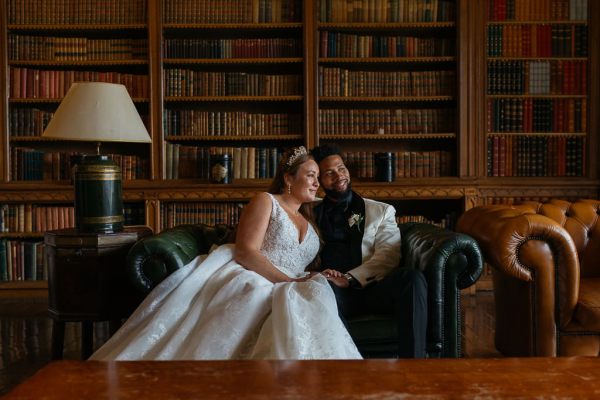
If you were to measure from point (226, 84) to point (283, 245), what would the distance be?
7.87 ft

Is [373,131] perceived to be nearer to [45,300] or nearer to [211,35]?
[211,35]

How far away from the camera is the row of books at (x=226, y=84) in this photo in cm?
492

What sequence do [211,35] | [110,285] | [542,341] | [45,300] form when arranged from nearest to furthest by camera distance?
[542,341], [110,285], [45,300], [211,35]

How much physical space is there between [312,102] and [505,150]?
1.49m

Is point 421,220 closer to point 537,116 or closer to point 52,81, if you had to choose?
point 537,116

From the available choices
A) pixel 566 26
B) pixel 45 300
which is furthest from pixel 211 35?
pixel 566 26

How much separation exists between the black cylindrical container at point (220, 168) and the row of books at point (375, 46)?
1.05m

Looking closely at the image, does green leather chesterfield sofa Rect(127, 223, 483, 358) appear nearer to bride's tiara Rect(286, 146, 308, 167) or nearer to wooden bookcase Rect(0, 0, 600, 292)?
bride's tiara Rect(286, 146, 308, 167)

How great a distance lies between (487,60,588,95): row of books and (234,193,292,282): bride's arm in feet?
9.03

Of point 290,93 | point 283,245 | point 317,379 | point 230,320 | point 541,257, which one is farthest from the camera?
point 290,93

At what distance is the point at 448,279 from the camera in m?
2.63

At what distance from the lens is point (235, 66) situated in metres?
5.18

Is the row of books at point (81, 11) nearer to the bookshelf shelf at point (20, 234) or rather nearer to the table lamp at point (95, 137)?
the bookshelf shelf at point (20, 234)

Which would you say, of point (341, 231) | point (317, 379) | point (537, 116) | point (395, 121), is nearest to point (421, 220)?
point (395, 121)
